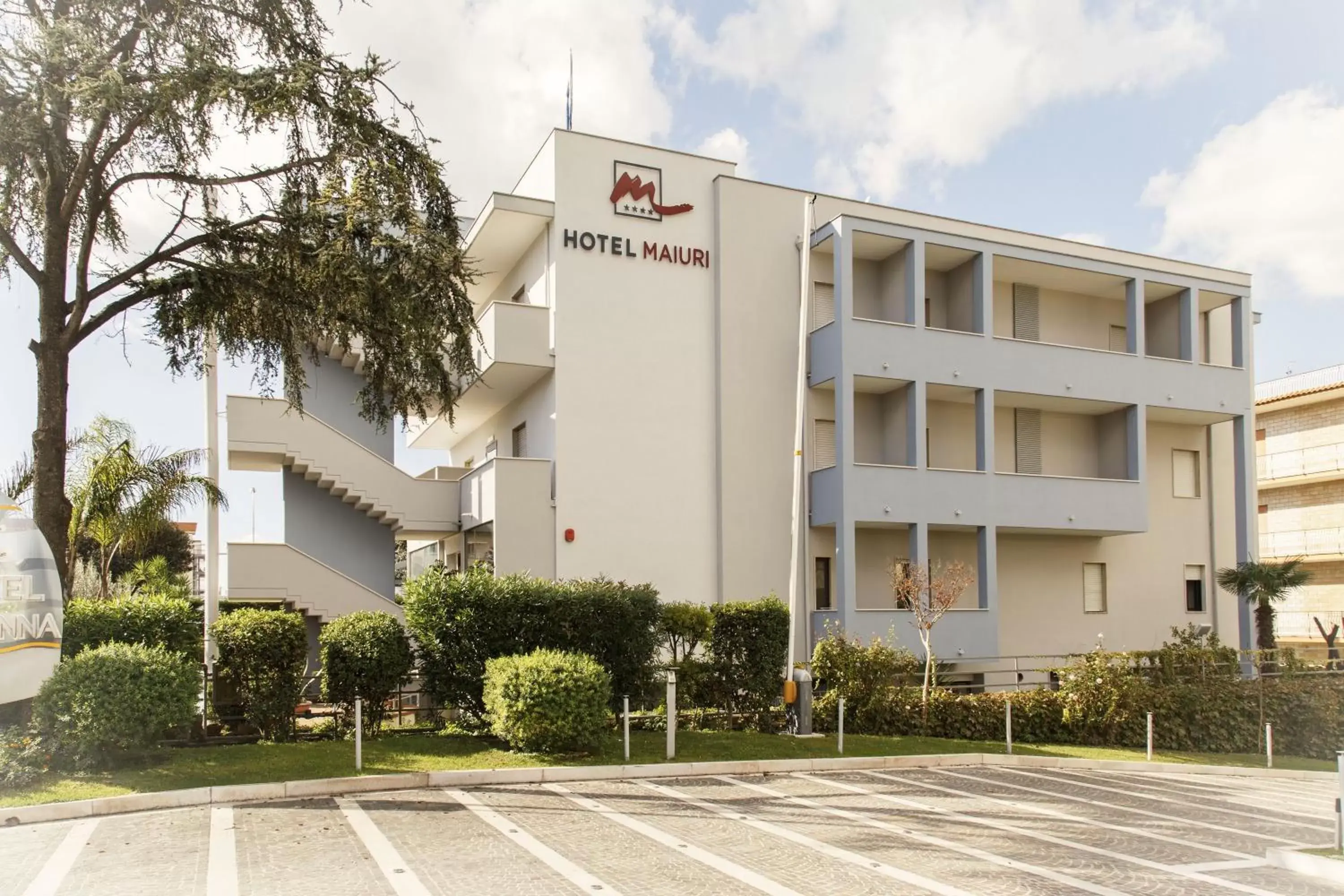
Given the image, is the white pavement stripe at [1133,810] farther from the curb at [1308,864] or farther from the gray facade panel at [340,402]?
the gray facade panel at [340,402]

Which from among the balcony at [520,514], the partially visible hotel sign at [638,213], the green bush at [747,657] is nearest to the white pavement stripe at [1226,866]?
the green bush at [747,657]

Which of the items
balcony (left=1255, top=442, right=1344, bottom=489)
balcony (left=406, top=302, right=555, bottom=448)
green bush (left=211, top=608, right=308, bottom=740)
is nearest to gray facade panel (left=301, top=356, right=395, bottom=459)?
balcony (left=406, top=302, right=555, bottom=448)

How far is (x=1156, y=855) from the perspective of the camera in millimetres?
10289

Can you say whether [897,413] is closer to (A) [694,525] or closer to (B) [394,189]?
(A) [694,525]

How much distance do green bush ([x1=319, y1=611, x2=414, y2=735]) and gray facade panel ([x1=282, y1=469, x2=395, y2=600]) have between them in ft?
29.3

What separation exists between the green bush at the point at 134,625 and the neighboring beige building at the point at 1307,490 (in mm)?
40247

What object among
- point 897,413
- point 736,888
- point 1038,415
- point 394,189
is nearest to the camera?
point 736,888

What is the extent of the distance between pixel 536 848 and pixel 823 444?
55.0 ft

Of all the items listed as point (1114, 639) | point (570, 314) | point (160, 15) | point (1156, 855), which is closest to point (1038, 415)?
point (1114, 639)

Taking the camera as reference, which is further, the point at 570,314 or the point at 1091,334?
the point at 1091,334

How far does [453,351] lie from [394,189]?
8.83ft

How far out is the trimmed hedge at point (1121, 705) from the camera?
64.8 feet

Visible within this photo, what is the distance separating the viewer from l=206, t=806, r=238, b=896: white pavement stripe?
8359 mm

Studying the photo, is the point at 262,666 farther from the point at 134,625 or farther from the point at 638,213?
the point at 638,213
